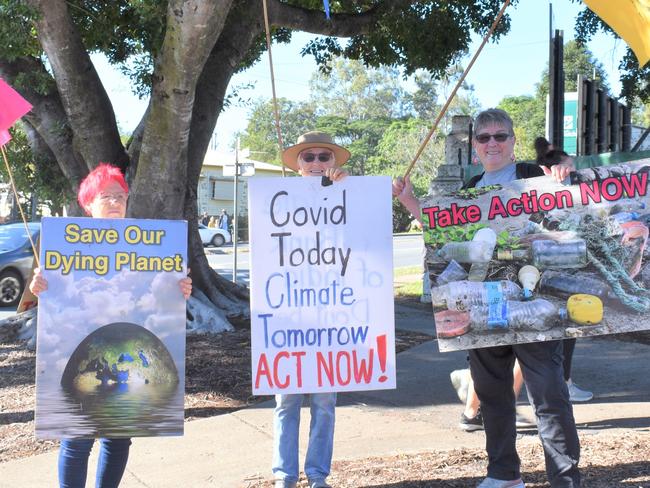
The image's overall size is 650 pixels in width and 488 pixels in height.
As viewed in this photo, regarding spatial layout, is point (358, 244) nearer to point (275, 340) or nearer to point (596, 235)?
point (275, 340)

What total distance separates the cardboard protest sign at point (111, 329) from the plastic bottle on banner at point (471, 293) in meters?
1.29

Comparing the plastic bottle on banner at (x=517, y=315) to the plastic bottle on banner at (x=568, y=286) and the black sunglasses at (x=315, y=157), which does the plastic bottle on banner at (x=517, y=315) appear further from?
the black sunglasses at (x=315, y=157)

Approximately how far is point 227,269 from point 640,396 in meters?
18.3

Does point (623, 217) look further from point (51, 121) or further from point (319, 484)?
point (51, 121)

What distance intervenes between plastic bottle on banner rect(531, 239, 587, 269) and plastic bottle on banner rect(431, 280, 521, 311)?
0.18 m

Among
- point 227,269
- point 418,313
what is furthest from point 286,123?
point 418,313

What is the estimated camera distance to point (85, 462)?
137 inches

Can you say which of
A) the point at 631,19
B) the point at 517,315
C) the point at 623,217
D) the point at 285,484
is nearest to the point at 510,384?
the point at 517,315

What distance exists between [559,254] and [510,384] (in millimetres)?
704

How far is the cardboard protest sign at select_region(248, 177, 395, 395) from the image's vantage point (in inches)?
153

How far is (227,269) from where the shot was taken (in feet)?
77.3

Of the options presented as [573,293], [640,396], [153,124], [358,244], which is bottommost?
[640,396]

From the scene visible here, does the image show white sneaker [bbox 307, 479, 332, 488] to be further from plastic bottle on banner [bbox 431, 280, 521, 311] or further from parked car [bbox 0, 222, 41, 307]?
parked car [bbox 0, 222, 41, 307]

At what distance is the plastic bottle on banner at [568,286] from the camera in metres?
3.85
